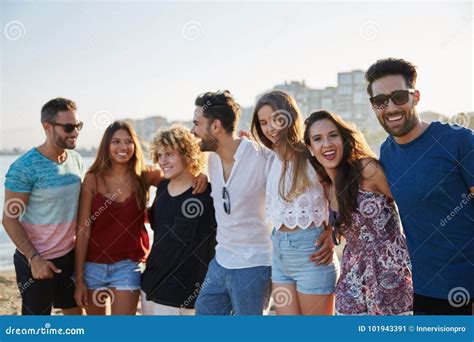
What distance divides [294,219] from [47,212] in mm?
2058

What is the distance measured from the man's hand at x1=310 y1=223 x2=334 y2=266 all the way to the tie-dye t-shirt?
2069 millimetres

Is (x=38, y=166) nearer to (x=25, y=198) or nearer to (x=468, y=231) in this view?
(x=25, y=198)

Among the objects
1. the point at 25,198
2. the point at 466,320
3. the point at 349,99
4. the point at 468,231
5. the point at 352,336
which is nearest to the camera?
the point at 468,231

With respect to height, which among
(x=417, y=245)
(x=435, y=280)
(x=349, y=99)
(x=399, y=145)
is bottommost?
(x=435, y=280)

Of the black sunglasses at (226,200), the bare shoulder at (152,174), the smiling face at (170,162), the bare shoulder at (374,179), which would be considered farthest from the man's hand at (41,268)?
the bare shoulder at (374,179)

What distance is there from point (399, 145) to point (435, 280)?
34.4 inches

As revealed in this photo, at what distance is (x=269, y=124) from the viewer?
12.7 ft

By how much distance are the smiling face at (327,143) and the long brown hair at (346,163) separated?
0.03m

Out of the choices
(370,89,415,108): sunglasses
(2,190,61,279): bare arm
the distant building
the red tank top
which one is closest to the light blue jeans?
the red tank top

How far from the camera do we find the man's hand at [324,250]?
11.8 ft

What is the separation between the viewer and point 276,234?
12.3 feet

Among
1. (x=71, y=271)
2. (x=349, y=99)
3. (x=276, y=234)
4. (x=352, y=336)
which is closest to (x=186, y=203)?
(x=276, y=234)

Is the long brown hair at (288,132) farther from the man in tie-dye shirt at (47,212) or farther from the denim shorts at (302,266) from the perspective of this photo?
the man in tie-dye shirt at (47,212)

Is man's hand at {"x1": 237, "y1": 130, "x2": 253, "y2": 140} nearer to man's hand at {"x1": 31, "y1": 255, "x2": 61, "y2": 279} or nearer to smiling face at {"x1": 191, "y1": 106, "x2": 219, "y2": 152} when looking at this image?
smiling face at {"x1": 191, "y1": 106, "x2": 219, "y2": 152}
